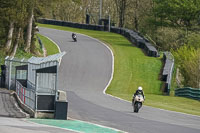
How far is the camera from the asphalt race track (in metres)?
20.3

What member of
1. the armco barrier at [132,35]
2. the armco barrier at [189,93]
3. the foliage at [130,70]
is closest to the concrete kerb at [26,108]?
the foliage at [130,70]

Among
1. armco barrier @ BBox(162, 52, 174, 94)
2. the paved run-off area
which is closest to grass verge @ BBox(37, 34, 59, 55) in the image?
armco barrier @ BBox(162, 52, 174, 94)

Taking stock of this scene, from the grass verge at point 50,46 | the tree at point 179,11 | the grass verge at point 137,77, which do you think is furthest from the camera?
the tree at point 179,11

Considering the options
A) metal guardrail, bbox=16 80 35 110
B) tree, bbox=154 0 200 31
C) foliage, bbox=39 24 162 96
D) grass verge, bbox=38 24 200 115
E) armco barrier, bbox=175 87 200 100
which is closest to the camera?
metal guardrail, bbox=16 80 35 110

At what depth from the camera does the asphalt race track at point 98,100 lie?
20.3 metres

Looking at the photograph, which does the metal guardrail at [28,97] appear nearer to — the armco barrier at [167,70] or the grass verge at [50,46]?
the armco barrier at [167,70]

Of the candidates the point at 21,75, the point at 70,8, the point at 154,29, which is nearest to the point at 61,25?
the point at 154,29

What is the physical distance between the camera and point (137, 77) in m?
42.2

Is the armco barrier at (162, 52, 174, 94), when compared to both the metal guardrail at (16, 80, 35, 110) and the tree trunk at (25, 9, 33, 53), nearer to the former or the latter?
the tree trunk at (25, 9, 33, 53)

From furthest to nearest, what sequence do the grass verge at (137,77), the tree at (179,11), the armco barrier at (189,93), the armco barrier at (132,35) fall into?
the tree at (179,11) < the armco barrier at (132,35) < the armco barrier at (189,93) < the grass verge at (137,77)

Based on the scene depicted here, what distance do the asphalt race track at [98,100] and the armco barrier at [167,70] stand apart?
14.6 ft

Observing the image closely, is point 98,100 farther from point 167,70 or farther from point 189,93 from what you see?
point 167,70

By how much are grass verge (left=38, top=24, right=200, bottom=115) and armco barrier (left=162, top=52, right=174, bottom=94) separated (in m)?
0.55

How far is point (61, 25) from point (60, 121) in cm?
5531
